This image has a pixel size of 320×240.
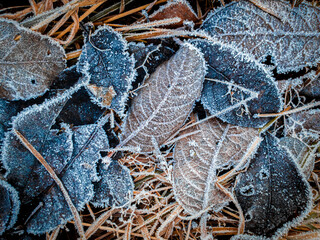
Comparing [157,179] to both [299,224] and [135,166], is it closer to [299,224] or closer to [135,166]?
[135,166]

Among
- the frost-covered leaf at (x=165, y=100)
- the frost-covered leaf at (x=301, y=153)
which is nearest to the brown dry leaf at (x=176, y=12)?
the frost-covered leaf at (x=165, y=100)

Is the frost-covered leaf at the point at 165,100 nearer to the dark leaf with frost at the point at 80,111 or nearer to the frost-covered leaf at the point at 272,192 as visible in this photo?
the dark leaf with frost at the point at 80,111

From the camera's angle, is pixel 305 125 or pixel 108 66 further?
pixel 305 125

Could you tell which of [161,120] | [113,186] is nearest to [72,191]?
[113,186]

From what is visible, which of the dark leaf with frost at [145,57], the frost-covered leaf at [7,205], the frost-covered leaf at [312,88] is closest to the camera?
the frost-covered leaf at [7,205]

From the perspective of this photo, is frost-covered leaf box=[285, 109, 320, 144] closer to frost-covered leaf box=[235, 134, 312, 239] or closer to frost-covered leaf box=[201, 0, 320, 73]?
frost-covered leaf box=[235, 134, 312, 239]

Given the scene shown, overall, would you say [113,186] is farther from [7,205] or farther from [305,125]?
[305,125]

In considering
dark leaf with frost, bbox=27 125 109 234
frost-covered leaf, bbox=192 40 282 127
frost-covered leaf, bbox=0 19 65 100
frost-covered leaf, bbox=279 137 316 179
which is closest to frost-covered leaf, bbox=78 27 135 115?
frost-covered leaf, bbox=0 19 65 100
